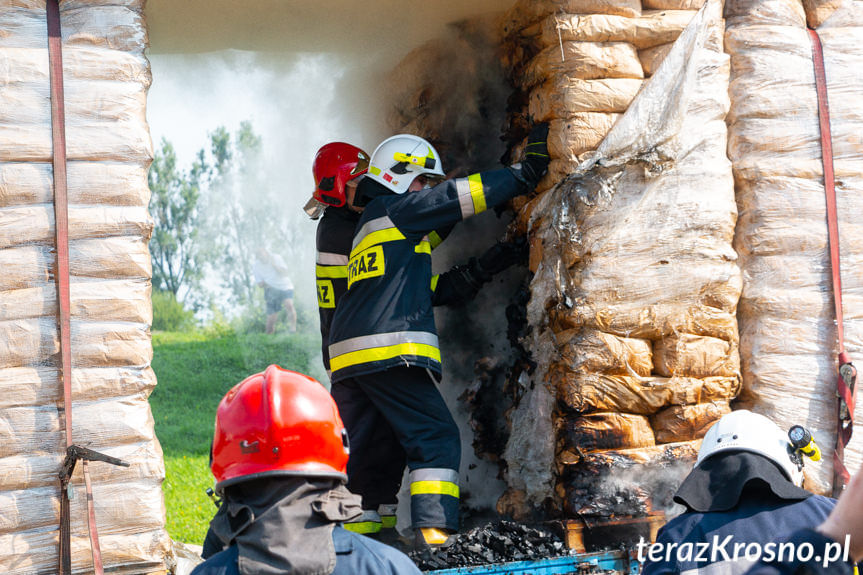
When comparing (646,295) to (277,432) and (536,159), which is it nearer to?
(536,159)

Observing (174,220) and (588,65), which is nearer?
(588,65)

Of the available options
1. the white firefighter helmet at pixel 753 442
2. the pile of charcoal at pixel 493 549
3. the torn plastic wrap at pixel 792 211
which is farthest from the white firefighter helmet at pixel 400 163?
the white firefighter helmet at pixel 753 442

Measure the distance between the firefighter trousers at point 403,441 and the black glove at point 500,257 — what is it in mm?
766

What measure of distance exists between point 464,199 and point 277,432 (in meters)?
2.60

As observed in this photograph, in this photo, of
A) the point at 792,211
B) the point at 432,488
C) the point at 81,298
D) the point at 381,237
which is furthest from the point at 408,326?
the point at 792,211

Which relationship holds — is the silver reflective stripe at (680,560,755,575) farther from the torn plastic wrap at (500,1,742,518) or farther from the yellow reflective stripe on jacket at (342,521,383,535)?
the yellow reflective stripe on jacket at (342,521,383,535)

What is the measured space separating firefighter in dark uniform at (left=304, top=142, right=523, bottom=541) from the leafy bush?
13.6m

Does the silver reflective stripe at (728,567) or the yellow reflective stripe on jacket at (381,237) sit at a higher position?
the yellow reflective stripe on jacket at (381,237)

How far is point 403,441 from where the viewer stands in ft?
15.1

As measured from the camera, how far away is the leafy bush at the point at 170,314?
1878 cm

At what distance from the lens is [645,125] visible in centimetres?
452

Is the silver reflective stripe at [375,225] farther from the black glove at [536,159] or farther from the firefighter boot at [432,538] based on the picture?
the firefighter boot at [432,538]

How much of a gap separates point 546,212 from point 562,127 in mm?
449

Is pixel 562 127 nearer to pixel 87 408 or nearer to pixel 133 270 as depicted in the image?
pixel 133 270
